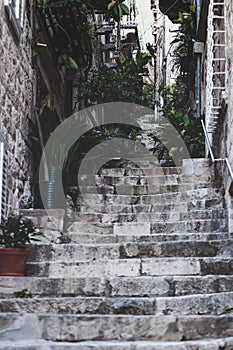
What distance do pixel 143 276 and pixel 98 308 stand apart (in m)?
0.84

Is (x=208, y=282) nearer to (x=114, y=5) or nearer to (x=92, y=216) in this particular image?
(x=92, y=216)

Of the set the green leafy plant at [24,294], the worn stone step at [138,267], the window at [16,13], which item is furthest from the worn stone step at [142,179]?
the green leafy plant at [24,294]

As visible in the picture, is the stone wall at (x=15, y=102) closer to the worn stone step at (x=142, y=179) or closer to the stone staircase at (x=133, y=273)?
the stone staircase at (x=133, y=273)

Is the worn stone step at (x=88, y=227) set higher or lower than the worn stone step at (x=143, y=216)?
lower

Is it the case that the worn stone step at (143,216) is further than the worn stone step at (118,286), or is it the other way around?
the worn stone step at (143,216)

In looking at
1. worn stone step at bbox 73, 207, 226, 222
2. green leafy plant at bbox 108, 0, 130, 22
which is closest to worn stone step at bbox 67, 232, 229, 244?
worn stone step at bbox 73, 207, 226, 222

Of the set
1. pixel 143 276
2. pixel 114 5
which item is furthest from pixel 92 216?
pixel 114 5

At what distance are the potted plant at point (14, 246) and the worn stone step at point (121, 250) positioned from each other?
0.92 ft

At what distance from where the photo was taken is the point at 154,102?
15.0 meters

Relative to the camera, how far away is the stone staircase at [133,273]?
4.18m

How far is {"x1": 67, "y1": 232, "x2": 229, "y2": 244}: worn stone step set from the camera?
21.5 ft

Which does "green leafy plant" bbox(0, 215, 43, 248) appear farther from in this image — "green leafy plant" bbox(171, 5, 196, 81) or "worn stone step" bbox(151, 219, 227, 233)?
"green leafy plant" bbox(171, 5, 196, 81)

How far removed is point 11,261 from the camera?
5730 mm

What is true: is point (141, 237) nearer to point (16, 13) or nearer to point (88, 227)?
point (88, 227)
